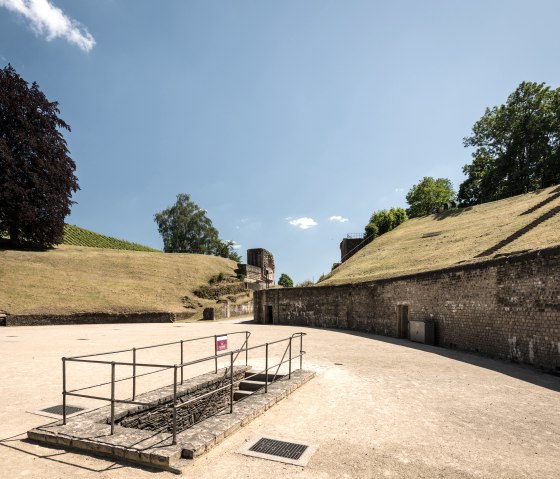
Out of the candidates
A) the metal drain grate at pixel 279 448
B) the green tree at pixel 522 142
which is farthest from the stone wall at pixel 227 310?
the green tree at pixel 522 142

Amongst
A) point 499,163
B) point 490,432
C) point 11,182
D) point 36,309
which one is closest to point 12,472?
point 490,432

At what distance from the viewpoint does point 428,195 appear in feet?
210

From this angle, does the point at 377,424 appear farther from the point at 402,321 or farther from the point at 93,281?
the point at 93,281

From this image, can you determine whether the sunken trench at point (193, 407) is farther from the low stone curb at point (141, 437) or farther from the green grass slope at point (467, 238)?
the green grass slope at point (467, 238)

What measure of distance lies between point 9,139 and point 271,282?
39.9 m

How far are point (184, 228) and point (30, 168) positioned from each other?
31.2 meters

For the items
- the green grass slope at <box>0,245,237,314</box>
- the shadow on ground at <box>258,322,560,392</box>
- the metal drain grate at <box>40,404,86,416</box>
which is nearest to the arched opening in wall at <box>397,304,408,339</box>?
the shadow on ground at <box>258,322,560,392</box>

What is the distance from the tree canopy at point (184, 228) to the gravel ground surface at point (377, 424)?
189ft

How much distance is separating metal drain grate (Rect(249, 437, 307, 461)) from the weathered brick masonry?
942 cm

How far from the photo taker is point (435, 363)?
11.8 m

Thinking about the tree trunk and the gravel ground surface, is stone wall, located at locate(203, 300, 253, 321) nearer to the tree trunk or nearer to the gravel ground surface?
the gravel ground surface

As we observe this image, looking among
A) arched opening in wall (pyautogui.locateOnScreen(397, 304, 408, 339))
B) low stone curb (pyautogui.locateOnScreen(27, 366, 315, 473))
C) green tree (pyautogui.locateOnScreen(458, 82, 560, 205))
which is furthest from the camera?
green tree (pyautogui.locateOnScreen(458, 82, 560, 205))

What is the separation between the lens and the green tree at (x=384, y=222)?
5497 cm

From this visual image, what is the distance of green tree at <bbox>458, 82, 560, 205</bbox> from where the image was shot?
4484 cm
